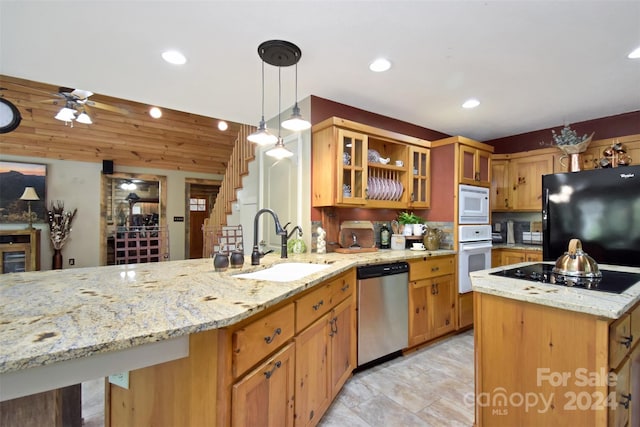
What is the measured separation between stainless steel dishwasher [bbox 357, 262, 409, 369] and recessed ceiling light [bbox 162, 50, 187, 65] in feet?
6.84

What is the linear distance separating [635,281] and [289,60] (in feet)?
8.14

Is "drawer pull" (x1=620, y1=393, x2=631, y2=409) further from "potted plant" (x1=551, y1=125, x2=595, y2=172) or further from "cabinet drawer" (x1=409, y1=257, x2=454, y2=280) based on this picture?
"potted plant" (x1=551, y1=125, x2=595, y2=172)

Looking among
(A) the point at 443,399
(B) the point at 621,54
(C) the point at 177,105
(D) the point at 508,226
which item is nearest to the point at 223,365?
(A) the point at 443,399

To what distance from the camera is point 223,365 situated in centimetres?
98

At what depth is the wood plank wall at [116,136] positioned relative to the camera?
4316 millimetres

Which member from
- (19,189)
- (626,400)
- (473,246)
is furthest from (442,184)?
(19,189)

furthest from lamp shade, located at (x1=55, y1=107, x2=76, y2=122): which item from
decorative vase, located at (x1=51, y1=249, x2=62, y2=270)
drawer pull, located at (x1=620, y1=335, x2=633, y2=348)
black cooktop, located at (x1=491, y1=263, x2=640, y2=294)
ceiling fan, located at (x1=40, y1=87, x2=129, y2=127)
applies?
drawer pull, located at (x1=620, y1=335, x2=633, y2=348)

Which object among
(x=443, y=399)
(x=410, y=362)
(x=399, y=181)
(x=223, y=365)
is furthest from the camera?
(x=399, y=181)

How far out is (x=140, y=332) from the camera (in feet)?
2.71

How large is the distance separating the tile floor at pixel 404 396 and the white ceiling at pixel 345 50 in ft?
8.06

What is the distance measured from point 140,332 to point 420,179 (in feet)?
10.4

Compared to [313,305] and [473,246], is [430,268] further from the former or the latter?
[313,305]

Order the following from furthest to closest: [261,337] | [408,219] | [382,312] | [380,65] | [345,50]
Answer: [408,219] → [382,312] → [380,65] → [345,50] → [261,337]

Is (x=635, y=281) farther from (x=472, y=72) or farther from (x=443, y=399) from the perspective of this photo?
(x=472, y=72)
